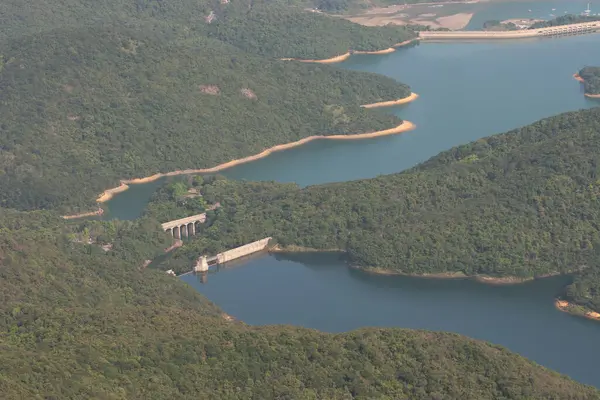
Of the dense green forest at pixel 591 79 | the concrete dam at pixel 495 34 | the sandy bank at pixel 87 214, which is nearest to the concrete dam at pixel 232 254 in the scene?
the sandy bank at pixel 87 214

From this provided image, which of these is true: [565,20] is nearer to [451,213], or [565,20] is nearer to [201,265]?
[451,213]

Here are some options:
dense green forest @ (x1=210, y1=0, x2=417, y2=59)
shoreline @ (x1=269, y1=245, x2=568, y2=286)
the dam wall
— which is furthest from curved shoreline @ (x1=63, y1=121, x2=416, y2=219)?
dense green forest @ (x1=210, y1=0, x2=417, y2=59)

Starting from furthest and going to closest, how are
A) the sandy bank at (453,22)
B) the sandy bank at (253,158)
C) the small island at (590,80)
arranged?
1. the sandy bank at (453,22)
2. the small island at (590,80)
3. the sandy bank at (253,158)

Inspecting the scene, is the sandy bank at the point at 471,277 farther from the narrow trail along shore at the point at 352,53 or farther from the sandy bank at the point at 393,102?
the narrow trail along shore at the point at 352,53

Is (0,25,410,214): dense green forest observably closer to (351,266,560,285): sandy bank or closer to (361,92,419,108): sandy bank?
(361,92,419,108): sandy bank

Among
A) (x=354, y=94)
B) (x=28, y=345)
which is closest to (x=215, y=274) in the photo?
(x=28, y=345)

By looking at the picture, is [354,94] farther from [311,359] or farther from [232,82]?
[311,359]

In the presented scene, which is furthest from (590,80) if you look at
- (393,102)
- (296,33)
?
(296,33)
